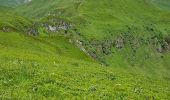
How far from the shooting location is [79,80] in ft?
121

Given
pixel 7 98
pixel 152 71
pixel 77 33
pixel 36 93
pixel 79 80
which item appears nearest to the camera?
pixel 7 98

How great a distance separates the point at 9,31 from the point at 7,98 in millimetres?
71706

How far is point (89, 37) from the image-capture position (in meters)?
168

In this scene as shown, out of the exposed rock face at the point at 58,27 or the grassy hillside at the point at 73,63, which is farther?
the exposed rock face at the point at 58,27

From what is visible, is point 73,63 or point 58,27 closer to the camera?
point 73,63

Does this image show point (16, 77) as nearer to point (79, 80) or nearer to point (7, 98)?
point (79, 80)

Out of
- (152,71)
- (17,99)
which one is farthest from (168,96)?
(152,71)

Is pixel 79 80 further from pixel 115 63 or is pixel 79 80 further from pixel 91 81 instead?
pixel 115 63

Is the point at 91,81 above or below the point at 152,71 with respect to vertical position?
above

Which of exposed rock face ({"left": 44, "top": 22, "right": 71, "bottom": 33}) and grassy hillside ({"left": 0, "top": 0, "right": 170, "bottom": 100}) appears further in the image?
exposed rock face ({"left": 44, "top": 22, "right": 71, "bottom": 33})

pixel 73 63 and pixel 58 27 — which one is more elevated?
pixel 73 63

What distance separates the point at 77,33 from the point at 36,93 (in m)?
134

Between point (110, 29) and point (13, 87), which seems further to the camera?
point (110, 29)

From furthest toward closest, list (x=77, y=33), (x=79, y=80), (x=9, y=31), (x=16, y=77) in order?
(x=77, y=33)
(x=9, y=31)
(x=79, y=80)
(x=16, y=77)
